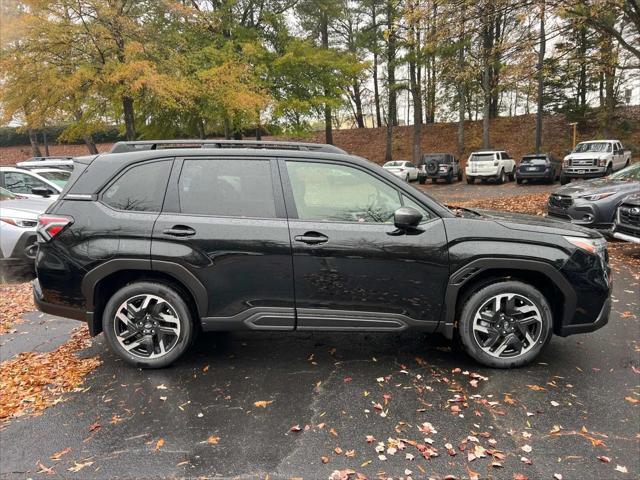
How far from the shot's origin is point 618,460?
2.60 m

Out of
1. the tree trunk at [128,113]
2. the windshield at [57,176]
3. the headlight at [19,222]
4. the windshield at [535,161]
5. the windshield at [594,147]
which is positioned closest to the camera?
the headlight at [19,222]

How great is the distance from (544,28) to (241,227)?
39.0ft

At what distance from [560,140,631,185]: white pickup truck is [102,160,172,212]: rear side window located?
765 inches

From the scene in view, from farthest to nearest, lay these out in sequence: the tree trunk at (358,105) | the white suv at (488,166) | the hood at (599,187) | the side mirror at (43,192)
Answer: the tree trunk at (358,105) < the white suv at (488,166) < the side mirror at (43,192) < the hood at (599,187)

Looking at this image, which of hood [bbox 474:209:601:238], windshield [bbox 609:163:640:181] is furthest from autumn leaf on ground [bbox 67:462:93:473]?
windshield [bbox 609:163:640:181]

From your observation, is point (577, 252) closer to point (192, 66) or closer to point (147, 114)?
point (192, 66)

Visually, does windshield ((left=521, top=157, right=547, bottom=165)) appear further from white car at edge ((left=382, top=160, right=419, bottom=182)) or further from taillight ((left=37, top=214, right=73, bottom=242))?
taillight ((left=37, top=214, right=73, bottom=242))

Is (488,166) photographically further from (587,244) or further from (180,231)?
(180,231)

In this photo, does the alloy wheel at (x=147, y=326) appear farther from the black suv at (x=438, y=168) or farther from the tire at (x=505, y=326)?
the black suv at (x=438, y=168)

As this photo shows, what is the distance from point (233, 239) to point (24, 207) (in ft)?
17.8

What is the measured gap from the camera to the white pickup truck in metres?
18.5

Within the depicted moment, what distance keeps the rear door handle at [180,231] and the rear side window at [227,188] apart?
0.14m

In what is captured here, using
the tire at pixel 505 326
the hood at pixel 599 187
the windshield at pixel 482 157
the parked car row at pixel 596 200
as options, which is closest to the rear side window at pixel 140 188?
the tire at pixel 505 326

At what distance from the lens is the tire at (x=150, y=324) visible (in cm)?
369
